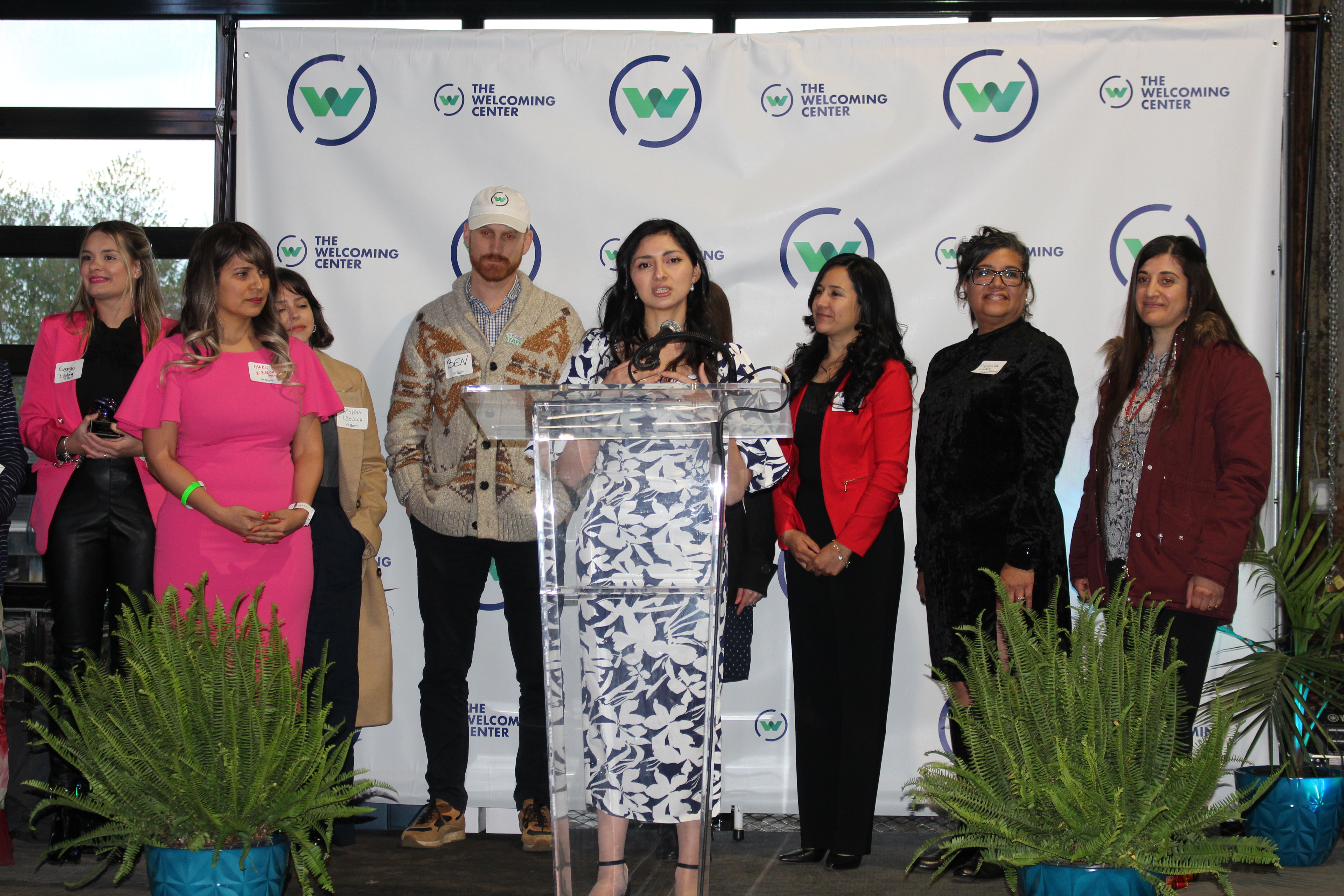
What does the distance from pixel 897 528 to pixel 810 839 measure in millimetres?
955

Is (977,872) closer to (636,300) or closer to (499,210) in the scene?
(636,300)

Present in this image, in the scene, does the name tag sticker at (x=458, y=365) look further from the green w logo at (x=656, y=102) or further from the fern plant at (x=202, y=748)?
the fern plant at (x=202, y=748)

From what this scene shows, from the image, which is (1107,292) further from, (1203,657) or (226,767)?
(226,767)

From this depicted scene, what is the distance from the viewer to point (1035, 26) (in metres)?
3.74

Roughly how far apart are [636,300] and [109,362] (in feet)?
5.43

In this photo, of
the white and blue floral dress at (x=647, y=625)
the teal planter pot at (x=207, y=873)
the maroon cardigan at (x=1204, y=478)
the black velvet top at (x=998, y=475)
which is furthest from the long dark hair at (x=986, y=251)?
the teal planter pot at (x=207, y=873)

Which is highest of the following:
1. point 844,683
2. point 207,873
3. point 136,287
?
point 136,287

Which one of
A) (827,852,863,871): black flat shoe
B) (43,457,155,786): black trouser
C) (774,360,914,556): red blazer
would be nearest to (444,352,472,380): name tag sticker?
(43,457,155,786): black trouser

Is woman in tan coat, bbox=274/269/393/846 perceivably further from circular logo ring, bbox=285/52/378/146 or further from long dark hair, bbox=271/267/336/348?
circular logo ring, bbox=285/52/378/146

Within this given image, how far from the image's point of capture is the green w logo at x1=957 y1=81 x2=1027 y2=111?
374cm

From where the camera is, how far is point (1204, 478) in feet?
9.52

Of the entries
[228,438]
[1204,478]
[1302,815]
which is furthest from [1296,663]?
[228,438]

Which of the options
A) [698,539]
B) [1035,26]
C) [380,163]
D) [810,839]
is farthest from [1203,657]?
[380,163]

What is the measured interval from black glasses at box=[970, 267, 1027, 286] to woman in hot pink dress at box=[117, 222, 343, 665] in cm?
195
